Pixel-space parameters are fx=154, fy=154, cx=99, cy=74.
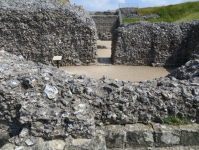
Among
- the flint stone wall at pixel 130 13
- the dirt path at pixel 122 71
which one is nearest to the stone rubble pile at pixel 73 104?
the dirt path at pixel 122 71

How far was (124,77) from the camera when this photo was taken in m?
6.30

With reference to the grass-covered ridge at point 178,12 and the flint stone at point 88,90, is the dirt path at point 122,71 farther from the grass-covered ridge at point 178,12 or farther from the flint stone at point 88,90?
the grass-covered ridge at point 178,12

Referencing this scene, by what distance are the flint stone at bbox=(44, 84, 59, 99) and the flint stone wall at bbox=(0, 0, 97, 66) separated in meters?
5.60

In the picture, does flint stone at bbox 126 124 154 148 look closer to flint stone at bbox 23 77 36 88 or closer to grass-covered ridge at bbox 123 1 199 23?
flint stone at bbox 23 77 36 88

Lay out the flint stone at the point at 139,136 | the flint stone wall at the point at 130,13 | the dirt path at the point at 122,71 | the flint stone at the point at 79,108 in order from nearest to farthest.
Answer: the flint stone at the point at 79,108 < the flint stone at the point at 139,136 < the dirt path at the point at 122,71 < the flint stone wall at the point at 130,13

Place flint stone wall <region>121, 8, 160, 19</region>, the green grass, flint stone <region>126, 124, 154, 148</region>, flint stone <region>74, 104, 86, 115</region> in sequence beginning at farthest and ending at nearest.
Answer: flint stone wall <region>121, 8, 160, 19</region> → the green grass → flint stone <region>126, 124, 154, 148</region> → flint stone <region>74, 104, 86, 115</region>

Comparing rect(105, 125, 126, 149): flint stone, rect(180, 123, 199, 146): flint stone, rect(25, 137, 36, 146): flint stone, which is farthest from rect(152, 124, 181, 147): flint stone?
rect(25, 137, 36, 146): flint stone

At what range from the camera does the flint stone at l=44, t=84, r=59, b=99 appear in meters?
1.99

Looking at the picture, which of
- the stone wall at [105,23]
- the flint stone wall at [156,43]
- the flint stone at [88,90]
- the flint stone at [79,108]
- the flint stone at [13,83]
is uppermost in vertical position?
the stone wall at [105,23]

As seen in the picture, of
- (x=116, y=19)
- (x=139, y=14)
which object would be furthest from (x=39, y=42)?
(x=139, y=14)

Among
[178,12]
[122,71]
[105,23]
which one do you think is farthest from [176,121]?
[178,12]

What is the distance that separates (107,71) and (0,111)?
5.35 m

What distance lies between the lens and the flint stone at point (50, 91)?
199 centimetres

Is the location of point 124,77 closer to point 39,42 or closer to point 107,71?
point 107,71
